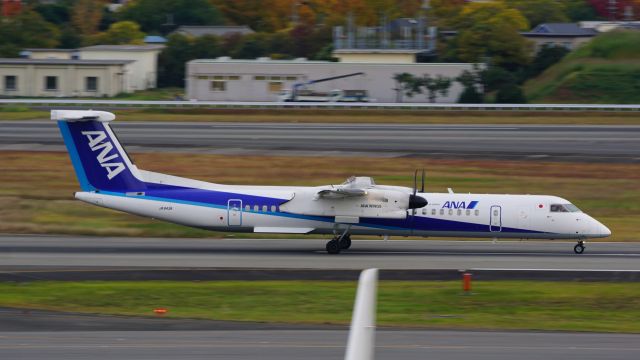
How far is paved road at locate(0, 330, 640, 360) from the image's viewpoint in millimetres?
17469

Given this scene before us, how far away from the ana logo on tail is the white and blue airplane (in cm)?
3

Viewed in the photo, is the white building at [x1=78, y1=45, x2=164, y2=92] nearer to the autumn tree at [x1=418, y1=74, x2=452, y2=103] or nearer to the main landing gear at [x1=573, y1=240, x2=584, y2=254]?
the autumn tree at [x1=418, y1=74, x2=452, y2=103]

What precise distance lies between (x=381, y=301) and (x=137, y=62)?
233ft

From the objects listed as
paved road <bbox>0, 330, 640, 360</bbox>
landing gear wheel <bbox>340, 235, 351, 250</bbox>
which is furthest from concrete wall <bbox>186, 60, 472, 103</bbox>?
paved road <bbox>0, 330, 640, 360</bbox>

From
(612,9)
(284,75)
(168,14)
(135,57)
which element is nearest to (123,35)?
(168,14)

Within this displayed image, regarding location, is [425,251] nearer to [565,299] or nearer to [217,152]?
[565,299]

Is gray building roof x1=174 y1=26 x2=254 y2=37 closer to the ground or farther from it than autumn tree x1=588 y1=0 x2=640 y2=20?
closer to the ground

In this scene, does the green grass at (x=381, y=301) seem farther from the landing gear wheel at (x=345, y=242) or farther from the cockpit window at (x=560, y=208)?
the cockpit window at (x=560, y=208)

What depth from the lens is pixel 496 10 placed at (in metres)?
100

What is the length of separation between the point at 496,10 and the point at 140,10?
51.5 meters

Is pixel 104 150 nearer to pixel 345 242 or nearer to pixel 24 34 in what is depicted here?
pixel 345 242

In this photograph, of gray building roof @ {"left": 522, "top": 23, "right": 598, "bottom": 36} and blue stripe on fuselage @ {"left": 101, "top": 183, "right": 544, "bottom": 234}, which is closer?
blue stripe on fuselage @ {"left": 101, "top": 183, "right": 544, "bottom": 234}

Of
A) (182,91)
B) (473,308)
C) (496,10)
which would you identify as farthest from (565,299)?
(496,10)

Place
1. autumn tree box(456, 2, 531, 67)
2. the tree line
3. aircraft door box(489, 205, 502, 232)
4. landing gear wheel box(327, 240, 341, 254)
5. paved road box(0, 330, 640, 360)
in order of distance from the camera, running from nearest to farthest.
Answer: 1. paved road box(0, 330, 640, 360)
2. aircraft door box(489, 205, 502, 232)
3. landing gear wheel box(327, 240, 341, 254)
4. autumn tree box(456, 2, 531, 67)
5. the tree line
